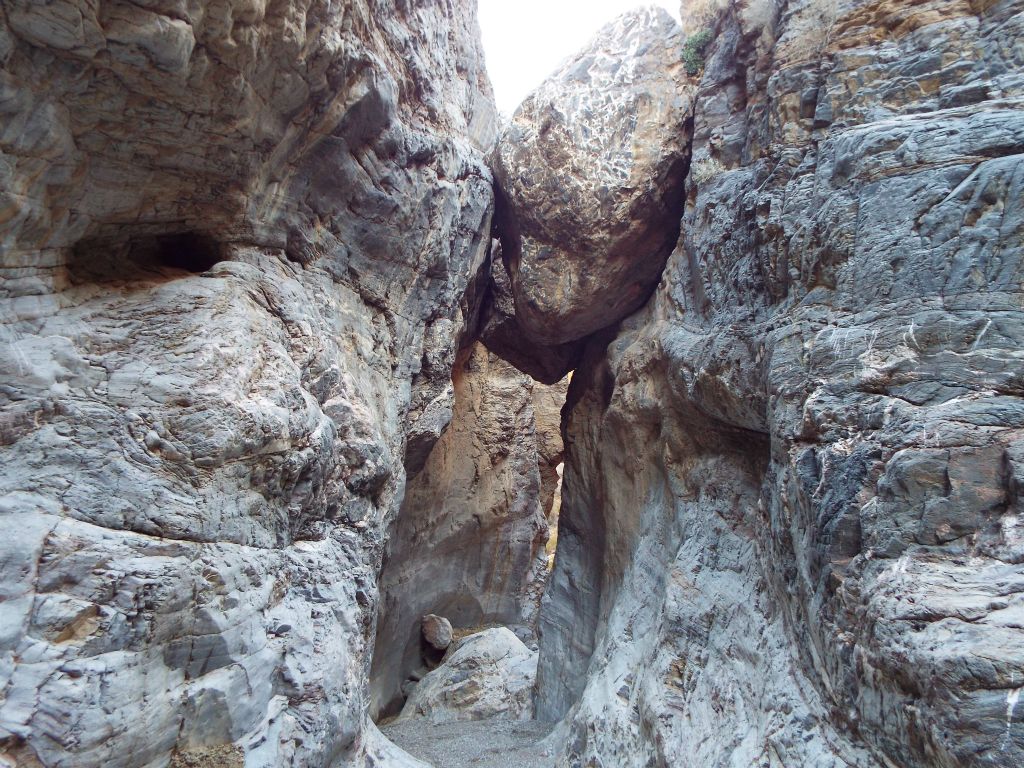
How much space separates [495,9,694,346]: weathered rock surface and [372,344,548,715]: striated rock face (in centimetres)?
461

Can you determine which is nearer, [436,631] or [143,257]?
[143,257]

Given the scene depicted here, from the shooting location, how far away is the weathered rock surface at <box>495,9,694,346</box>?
30.6 feet

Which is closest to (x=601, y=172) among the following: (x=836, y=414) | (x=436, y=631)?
(x=836, y=414)

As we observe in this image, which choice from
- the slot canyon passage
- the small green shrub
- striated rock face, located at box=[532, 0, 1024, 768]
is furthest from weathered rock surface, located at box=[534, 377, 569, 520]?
the small green shrub

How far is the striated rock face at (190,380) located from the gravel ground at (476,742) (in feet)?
8.10

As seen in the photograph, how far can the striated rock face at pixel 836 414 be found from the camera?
13.5ft

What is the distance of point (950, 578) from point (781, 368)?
88.8 inches

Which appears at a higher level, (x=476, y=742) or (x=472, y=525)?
(x=472, y=525)

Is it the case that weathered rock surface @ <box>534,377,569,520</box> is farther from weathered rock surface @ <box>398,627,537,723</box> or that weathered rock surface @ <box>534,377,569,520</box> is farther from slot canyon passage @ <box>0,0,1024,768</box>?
slot canyon passage @ <box>0,0,1024,768</box>

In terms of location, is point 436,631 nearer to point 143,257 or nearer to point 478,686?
point 478,686

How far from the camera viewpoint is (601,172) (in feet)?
30.7

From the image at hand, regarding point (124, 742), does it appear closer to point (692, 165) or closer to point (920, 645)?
point (920, 645)

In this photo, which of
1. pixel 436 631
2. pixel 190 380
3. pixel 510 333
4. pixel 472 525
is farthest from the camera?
pixel 472 525

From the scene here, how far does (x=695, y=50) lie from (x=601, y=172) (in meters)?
2.15
